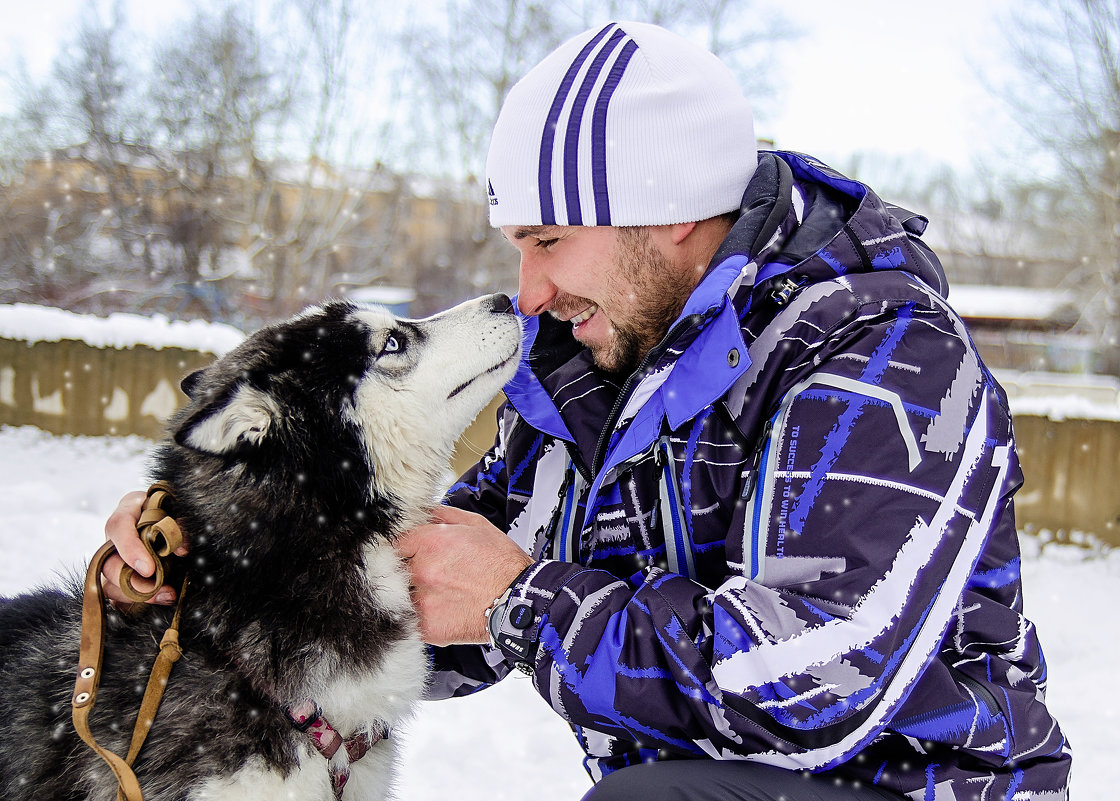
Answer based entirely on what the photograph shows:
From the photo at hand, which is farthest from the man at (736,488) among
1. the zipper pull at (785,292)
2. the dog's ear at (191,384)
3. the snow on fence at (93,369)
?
the snow on fence at (93,369)

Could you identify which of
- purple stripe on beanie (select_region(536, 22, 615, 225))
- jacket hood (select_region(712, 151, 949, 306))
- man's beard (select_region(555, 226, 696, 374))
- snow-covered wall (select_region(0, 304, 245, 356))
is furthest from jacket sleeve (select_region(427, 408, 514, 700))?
snow-covered wall (select_region(0, 304, 245, 356))

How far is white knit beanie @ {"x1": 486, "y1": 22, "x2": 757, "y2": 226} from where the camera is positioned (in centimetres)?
204

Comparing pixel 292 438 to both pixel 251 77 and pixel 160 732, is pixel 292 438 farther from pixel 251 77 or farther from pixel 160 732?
pixel 251 77

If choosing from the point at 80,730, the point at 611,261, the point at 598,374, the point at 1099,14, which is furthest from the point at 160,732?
the point at 1099,14

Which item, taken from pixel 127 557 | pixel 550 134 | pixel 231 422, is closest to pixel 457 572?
pixel 231 422

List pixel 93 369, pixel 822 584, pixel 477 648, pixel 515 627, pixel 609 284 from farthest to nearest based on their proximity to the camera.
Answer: pixel 93 369, pixel 477 648, pixel 609 284, pixel 515 627, pixel 822 584

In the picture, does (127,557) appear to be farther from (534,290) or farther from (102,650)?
(534,290)

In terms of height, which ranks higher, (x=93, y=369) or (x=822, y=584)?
(x=822, y=584)

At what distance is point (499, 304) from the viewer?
233 cm

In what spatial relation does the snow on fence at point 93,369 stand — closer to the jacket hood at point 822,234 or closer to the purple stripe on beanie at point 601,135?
the purple stripe on beanie at point 601,135

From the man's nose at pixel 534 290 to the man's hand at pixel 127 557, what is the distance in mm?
1057

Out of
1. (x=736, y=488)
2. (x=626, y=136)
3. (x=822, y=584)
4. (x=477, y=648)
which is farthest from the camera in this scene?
(x=477, y=648)

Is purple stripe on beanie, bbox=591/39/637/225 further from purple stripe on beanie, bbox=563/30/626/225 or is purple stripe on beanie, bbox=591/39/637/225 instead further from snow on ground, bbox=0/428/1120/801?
snow on ground, bbox=0/428/1120/801

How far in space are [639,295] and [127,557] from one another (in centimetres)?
137
